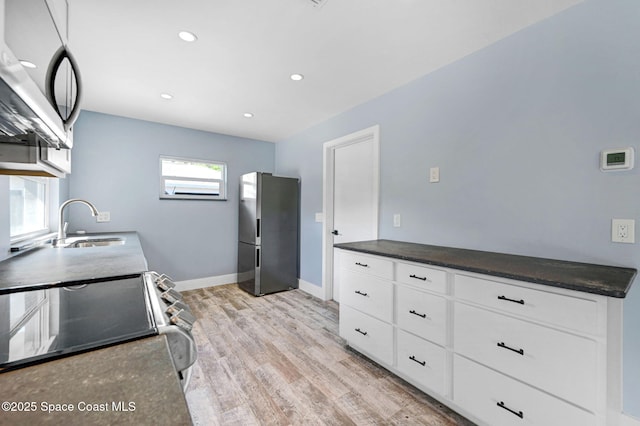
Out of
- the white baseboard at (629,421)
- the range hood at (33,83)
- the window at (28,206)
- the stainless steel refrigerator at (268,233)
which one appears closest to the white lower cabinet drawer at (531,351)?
the white baseboard at (629,421)

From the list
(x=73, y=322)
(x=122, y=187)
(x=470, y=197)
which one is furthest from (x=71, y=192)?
(x=470, y=197)

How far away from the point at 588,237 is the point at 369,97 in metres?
2.18

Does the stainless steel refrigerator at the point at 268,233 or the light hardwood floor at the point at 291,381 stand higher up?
the stainless steel refrigerator at the point at 268,233

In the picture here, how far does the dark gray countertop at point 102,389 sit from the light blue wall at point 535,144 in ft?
6.87

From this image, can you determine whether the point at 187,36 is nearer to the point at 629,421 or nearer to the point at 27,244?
the point at 27,244

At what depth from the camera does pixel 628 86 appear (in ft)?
4.65

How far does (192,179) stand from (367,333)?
10.8 feet

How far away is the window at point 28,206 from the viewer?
6.50 ft

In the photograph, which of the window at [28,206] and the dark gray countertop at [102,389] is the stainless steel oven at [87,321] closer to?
the dark gray countertop at [102,389]

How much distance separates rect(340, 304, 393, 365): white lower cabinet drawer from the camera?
1.96 metres

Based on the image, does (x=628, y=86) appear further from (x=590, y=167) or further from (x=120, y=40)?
(x=120, y=40)

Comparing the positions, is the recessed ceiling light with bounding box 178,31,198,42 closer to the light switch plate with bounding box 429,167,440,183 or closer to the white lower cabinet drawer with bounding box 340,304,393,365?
the light switch plate with bounding box 429,167,440,183

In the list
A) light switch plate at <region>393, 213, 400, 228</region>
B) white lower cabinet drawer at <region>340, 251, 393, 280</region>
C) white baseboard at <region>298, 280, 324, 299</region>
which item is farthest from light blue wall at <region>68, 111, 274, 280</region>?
light switch plate at <region>393, 213, 400, 228</region>

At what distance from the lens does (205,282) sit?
406 cm
